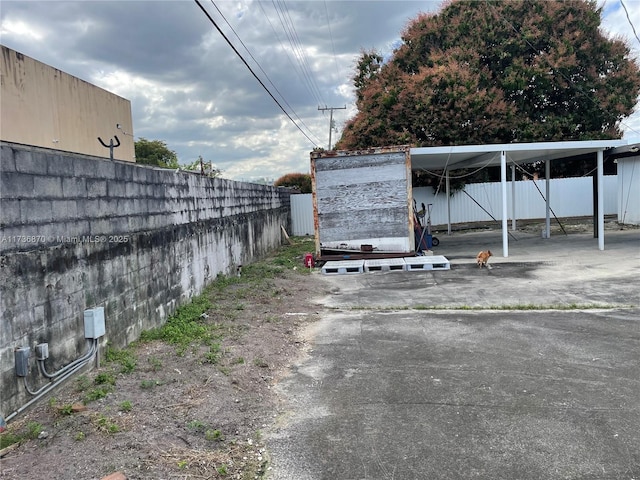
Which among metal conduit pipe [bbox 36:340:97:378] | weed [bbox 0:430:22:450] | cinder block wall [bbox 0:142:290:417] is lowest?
weed [bbox 0:430:22:450]

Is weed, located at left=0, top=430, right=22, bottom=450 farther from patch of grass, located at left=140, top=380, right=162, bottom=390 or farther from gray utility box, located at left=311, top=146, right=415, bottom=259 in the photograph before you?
gray utility box, located at left=311, top=146, right=415, bottom=259

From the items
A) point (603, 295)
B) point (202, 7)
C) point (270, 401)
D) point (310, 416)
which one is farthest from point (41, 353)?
point (603, 295)

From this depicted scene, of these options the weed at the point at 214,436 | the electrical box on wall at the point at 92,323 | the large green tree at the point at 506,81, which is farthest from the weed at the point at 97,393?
the large green tree at the point at 506,81

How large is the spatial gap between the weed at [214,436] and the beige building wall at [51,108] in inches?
289

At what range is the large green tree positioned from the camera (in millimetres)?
18734

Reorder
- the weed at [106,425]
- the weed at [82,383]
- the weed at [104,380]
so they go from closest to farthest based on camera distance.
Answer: the weed at [106,425] < the weed at [82,383] < the weed at [104,380]

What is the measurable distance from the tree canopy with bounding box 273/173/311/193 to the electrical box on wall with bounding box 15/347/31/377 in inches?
987

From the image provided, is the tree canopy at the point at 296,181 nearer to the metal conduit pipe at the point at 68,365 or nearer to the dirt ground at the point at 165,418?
the dirt ground at the point at 165,418

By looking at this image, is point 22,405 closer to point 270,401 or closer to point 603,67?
point 270,401

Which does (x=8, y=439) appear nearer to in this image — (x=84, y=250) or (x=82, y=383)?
(x=82, y=383)

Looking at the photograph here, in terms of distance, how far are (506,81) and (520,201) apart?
5821 millimetres

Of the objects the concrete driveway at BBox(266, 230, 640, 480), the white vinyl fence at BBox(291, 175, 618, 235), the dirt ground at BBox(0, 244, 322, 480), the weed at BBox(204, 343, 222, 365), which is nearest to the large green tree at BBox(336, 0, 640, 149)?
the white vinyl fence at BBox(291, 175, 618, 235)

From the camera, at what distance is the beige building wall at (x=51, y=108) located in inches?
331

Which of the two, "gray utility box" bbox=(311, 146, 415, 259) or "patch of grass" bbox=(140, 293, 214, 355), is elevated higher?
"gray utility box" bbox=(311, 146, 415, 259)
